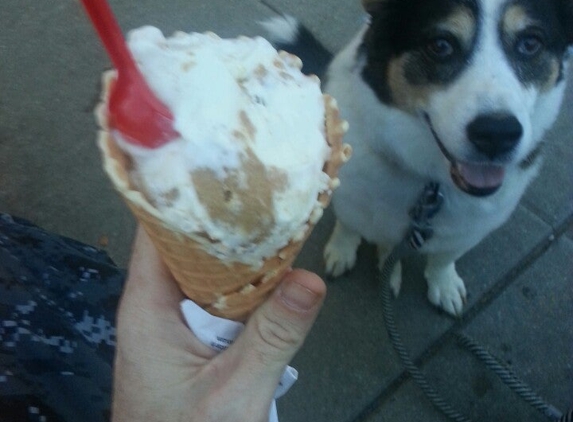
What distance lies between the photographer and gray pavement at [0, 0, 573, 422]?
2102mm

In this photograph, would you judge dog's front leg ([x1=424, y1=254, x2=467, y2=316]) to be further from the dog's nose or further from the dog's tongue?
the dog's nose

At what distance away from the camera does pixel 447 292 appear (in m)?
2.18

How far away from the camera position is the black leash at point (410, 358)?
1807 mm

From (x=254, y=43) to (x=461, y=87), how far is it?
2.45ft

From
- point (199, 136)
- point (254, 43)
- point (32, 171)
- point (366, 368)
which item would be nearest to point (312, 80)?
point (254, 43)

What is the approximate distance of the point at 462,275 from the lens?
91.4 inches

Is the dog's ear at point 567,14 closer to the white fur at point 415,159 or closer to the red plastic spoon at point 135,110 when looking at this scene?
the white fur at point 415,159

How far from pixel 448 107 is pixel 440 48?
0.55 feet

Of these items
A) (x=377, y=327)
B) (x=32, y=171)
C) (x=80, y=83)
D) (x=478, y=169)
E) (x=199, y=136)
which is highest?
(x=199, y=136)

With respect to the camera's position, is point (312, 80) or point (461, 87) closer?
point (312, 80)

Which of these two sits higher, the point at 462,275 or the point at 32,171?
the point at 462,275

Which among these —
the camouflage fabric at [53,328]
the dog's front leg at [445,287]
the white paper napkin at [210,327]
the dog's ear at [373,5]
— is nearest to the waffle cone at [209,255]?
the white paper napkin at [210,327]

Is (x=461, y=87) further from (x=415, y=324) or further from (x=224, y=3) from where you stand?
(x=224, y=3)

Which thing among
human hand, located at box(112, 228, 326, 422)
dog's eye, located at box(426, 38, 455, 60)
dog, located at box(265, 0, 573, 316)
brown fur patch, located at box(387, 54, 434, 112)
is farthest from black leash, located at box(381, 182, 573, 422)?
human hand, located at box(112, 228, 326, 422)
